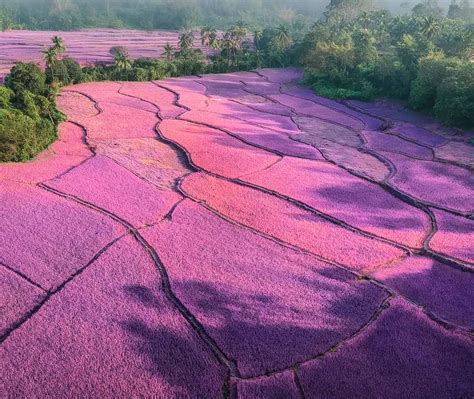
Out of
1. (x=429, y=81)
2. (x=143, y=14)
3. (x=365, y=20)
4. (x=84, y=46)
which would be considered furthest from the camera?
(x=143, y=14)

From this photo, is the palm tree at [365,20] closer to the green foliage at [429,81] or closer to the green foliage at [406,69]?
the green foliage at [406,69]

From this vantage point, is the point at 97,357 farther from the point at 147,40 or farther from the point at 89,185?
the point at 147,40

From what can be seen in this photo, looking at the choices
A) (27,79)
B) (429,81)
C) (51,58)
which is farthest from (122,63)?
(429,81)

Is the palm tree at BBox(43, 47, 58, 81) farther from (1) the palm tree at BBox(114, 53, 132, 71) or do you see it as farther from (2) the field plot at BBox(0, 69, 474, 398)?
(2) the field plot at BBox(0, 69, 474, 398)

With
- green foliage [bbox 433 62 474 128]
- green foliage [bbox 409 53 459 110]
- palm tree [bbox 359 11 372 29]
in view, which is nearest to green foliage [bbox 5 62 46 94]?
green foliage [bbox 409 53 459 110]

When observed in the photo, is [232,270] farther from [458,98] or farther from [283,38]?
[283,38]

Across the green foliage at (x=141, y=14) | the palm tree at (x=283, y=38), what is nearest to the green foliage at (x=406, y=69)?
the palm tree at (x=283, y=38)
